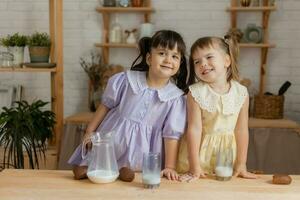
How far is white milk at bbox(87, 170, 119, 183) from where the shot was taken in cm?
Result: 125

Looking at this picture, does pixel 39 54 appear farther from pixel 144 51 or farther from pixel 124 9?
pixel 144 51

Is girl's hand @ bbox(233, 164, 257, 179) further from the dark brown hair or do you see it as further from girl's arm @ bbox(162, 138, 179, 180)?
the dark brown hair

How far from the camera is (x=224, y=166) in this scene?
1.32m

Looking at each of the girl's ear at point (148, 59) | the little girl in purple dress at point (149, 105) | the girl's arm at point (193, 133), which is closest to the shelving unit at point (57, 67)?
the little girl in purple dress at point (149, 105)

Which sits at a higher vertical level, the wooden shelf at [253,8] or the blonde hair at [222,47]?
the wooden shelf at [253,8]

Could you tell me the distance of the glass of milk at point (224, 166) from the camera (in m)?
1.31

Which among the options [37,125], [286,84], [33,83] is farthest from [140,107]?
[33,83]

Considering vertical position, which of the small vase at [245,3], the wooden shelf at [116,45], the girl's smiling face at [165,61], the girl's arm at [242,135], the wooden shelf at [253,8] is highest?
the small vase at [245,3]

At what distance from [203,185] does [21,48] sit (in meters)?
2.10

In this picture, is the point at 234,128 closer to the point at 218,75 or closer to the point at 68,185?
the point at 218,75

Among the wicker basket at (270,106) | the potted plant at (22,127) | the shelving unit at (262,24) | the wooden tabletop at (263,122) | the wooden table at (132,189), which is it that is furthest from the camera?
the shelving unit at (262,24)

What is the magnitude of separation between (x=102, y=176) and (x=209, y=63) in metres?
0.58

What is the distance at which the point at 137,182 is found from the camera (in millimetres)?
1284

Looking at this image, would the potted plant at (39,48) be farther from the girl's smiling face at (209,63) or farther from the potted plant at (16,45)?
the girl's smiling face at (209,63)
